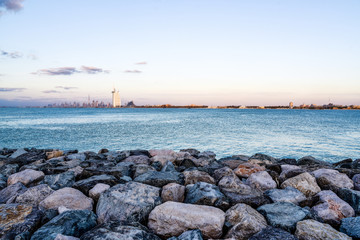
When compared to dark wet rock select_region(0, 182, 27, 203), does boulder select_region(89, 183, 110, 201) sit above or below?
above

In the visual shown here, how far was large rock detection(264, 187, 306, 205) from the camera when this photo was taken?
184 inches

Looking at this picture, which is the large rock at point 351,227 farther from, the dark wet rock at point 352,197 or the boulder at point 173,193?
the boulder at point 173,193

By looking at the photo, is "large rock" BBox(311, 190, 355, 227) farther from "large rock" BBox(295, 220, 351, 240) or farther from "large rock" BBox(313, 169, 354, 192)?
"large rock" BBox(313, 169, 354, 192)

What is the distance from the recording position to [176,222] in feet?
12.0

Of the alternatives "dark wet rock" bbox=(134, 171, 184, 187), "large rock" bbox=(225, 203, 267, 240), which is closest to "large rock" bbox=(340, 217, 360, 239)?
"large rock" bbox=(225, 203, 267, 240)

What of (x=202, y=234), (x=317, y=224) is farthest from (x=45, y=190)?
(x=317, y=224)

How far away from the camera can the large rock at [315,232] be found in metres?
3.38

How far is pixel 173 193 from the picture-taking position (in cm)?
464

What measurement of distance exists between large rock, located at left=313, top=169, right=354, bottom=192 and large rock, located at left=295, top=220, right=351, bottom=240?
231 centimetres

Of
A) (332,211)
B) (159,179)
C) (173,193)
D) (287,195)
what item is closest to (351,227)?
(332,211)

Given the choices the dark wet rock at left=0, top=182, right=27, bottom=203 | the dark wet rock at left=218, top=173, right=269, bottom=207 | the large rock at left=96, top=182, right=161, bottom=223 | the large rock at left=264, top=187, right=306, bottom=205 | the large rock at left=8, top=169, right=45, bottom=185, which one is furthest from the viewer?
the large rock at left=8, top=169, right=45, bottom=185

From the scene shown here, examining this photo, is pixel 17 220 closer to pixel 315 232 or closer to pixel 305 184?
pixel 315 232

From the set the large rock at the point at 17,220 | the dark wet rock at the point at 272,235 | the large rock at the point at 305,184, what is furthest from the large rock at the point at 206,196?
the large rock at the point at 17,220

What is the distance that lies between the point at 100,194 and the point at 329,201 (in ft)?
13.4
